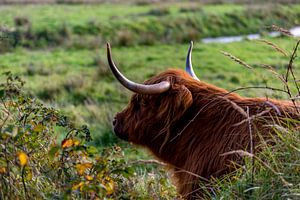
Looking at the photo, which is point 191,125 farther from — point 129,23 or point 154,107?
point 129,23

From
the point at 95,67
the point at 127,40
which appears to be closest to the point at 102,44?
the point at 127,40

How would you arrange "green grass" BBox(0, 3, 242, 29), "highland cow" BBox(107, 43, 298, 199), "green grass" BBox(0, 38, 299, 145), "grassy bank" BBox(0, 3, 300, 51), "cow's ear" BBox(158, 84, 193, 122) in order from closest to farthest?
"highland cow" BBox(107, 43, 298, 199) < "cow's ear" BBox(158, 84, 193, 122) < "green grass" BBox(0, 38, 299, 145) < "grassy bank" BBox(0, 3, 300, 51) < "green grass" BBox(0, 3, 242, 29)

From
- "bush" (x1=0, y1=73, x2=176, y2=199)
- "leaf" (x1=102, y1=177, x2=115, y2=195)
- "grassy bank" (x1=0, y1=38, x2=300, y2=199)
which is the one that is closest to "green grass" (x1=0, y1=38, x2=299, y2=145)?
"grassy bank" (x1=0, y1=38, x2=300, y2=199)

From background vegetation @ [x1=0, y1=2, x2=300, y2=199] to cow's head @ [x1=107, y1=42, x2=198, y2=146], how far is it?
31 centimetres

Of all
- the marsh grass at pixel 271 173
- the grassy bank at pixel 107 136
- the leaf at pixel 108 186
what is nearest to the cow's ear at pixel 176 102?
the grassy bank at pixel 107 136

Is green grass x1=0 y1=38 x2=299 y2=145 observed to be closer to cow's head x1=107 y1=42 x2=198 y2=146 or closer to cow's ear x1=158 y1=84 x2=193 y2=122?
cow's head x1=107 y1=42 x2=198 y2=146

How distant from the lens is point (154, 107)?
205 inches

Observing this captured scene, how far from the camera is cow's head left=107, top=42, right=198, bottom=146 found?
4.99m

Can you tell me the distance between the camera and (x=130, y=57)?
1902 cm

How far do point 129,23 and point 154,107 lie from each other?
20422 mm

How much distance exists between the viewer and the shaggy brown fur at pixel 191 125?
15.3 ft

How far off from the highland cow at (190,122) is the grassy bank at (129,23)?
48.0ft

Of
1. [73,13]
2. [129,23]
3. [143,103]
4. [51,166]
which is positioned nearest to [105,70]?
[129,23]

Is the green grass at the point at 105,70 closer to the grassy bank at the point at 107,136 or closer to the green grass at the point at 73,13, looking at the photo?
the grassy bank at the point at 107,136
